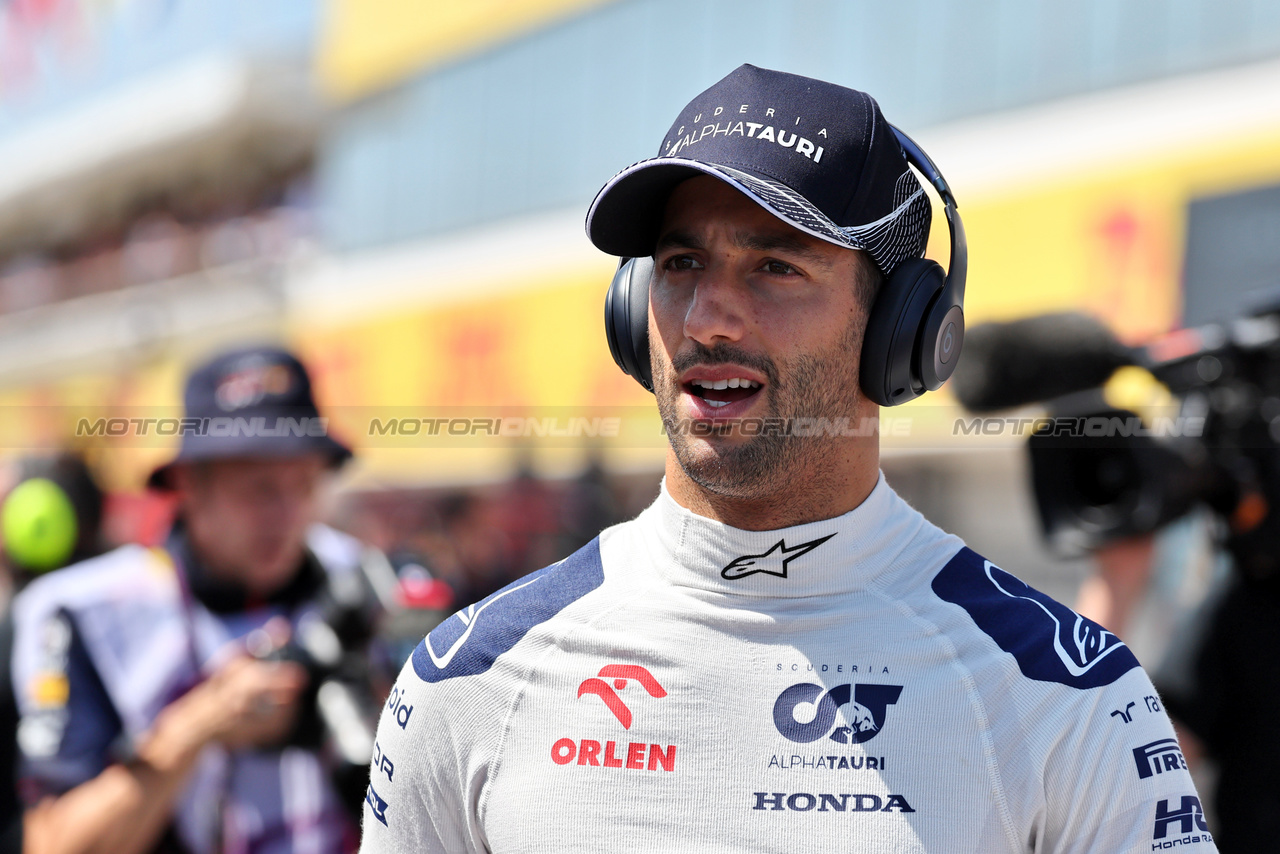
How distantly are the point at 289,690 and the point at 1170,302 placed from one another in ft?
22.7

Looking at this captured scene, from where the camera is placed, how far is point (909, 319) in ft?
5.02

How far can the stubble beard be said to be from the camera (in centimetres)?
147

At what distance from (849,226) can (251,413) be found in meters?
1.77

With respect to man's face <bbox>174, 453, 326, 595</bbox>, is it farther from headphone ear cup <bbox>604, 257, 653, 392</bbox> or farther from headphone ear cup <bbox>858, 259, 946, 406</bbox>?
headphone ear cup <bbox>858, 259, 946, 406</bbox>

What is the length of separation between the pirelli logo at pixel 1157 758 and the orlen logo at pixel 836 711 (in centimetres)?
25

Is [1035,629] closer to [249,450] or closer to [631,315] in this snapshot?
[631,315]

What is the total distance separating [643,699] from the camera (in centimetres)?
145

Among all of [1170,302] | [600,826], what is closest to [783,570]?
[600,826]

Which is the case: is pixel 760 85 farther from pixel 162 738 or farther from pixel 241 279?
pixel 241 279

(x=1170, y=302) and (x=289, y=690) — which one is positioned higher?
(x=1170, y=302)

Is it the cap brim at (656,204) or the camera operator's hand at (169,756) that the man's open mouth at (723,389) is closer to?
the cap brim at (656,204)

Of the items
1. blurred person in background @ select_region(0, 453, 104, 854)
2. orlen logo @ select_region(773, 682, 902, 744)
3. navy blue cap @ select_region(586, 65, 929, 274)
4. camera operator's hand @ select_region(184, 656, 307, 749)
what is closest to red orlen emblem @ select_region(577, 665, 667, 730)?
orlen logo @ select_region(773, 682, 902, 744)

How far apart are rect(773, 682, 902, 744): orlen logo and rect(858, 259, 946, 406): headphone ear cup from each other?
0.35 meters

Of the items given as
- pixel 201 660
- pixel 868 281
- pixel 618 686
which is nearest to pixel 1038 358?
pixel 868 281
